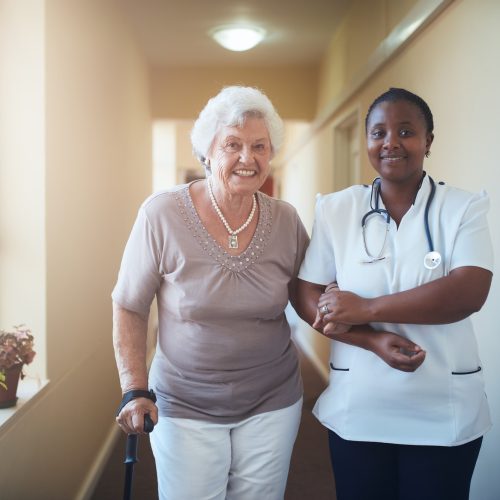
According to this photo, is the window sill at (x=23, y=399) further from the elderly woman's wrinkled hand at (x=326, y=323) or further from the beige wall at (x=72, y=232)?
the elderly woman's wrinkled hand at (x=326, y=323)

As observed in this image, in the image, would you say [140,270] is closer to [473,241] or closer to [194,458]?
[194,458]

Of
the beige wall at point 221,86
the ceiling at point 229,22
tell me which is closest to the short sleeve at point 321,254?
the ceiling at point 229,22

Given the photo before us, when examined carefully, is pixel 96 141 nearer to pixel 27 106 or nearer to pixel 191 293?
pixel 27 106

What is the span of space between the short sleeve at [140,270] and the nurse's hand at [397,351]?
0.60 metres

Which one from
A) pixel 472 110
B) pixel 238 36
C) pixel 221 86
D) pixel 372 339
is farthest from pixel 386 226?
pixel 221 86

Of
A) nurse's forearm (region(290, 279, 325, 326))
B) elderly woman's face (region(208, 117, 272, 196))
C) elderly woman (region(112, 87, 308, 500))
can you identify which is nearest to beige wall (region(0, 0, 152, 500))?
elderly woman (region(112, 87, 308, 500))

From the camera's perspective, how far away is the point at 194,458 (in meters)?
1.48

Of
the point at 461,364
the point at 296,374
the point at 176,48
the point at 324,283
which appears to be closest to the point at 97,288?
the point at 296,374

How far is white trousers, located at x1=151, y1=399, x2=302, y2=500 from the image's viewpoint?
148 centimetres

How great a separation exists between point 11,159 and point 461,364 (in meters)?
1.69

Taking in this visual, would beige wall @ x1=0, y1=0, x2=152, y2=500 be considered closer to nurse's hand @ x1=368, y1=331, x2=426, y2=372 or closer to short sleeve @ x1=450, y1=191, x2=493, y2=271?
nurse's hand @ x1=368, y1=331, x2=426, y2=372

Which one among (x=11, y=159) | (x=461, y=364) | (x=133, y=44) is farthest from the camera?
(x=133, y=44)

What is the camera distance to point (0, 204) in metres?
2.09

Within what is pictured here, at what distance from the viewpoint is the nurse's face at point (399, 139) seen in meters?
1.28
